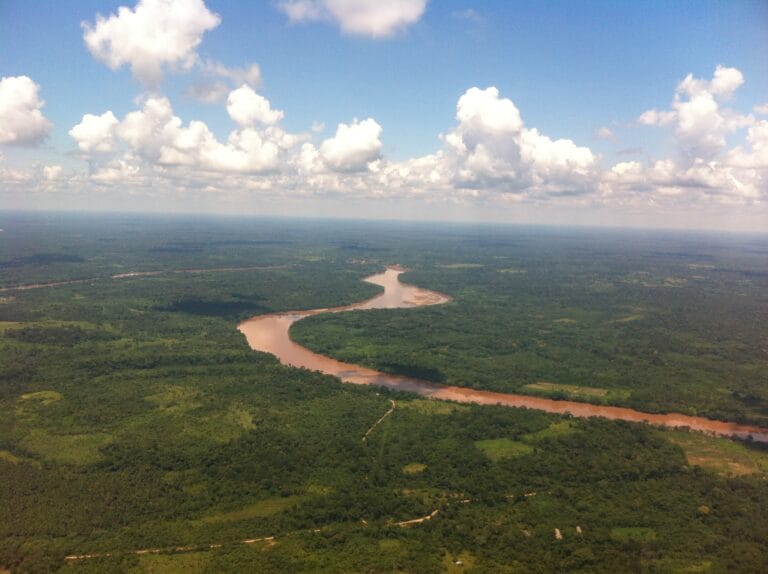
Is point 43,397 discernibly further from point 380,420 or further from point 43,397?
point 380,420

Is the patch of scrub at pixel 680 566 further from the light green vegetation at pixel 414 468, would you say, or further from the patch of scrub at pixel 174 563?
the patch of scrub at pixel 174 563

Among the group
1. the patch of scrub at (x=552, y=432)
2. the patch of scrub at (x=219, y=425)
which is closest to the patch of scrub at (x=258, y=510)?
→ the patch of scrub at (x=219, y=425)

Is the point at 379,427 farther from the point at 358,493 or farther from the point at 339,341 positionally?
the point at 339,341

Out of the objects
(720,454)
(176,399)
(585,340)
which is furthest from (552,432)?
(585,340)

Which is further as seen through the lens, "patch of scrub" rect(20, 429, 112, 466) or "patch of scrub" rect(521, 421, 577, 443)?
"patch of scrub" rect(521, 421, 577, 443)

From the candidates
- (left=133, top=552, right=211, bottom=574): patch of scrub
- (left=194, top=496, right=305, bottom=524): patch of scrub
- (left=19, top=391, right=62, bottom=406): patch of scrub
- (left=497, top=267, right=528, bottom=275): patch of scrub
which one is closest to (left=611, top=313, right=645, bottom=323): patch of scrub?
(left=497, top=267, right=528, bottom=275): patch of scrub

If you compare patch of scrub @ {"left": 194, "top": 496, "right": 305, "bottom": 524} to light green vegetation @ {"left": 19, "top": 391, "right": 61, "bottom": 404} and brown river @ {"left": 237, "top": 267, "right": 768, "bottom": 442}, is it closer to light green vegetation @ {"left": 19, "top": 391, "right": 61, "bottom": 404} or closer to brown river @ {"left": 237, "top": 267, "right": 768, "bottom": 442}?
brown river @ {"left": 237, "top": 267, "right": 768, "bottom": 442}
